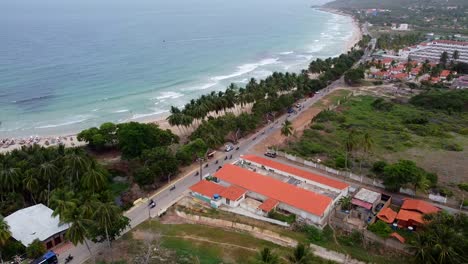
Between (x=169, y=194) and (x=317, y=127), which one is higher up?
(x=169, y=194)

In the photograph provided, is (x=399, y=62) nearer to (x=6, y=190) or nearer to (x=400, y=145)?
(x=400, y=145)

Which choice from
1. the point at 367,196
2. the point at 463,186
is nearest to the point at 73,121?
the point at 367,196

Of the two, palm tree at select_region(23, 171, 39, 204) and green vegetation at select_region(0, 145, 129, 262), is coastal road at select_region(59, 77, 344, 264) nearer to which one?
green vegetation at select_region(0, 145, 129, 262)

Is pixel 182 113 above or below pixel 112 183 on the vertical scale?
above

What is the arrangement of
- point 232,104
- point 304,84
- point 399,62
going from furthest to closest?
point 399,62 < point 304,84 < point 232,104

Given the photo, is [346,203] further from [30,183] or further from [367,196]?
[30,183]

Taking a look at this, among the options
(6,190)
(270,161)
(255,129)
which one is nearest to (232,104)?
(255,129)

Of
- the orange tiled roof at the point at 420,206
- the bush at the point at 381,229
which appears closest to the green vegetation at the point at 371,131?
the orange tiled roof at the point at 420,206
